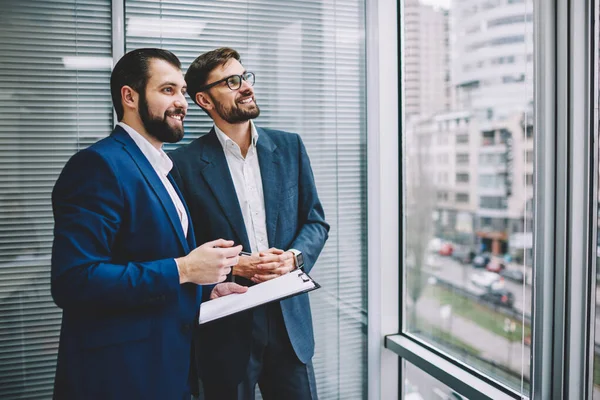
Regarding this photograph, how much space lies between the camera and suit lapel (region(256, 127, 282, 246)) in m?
1.77

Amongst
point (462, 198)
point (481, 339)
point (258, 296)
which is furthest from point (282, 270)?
point (462, 198)

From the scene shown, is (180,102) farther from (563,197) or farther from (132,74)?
(563,197)

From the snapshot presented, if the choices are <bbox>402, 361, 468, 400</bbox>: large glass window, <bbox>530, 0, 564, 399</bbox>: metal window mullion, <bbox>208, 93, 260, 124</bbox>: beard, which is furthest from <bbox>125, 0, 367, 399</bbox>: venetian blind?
<bbox>530, 0, 564, 399</bbox>: metal window mullion

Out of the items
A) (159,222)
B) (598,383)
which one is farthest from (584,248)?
(159,222)

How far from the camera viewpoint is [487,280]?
8.40 feet

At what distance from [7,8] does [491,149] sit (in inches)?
97.8

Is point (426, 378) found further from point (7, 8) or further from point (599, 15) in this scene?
point (7, 8)

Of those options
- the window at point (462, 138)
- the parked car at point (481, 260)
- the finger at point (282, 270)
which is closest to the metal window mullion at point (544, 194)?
the finger at point (282, 270)

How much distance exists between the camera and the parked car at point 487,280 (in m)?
2.21

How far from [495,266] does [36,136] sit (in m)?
2.16

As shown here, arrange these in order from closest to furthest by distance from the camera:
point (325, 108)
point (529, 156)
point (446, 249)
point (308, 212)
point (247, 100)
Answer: point (529, 156) → point (247, 100) → point (308, 212) → point (325, 108) → point (446, 249)

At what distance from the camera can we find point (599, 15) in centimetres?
139

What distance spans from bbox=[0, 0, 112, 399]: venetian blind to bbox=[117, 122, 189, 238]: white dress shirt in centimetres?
61

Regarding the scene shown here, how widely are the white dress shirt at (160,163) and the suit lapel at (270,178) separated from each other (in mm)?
359
